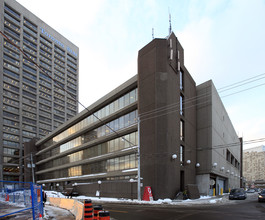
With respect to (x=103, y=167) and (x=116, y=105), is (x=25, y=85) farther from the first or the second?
(x=116, y=105)

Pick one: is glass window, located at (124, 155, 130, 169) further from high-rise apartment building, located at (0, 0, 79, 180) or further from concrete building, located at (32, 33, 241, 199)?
high-rise apartment building, located at (0, 0, 79, 180)

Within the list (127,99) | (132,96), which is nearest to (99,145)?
(127,99)

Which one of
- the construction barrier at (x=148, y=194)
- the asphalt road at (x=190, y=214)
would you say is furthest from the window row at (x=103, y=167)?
the asphalt road at (x=190, y=214)

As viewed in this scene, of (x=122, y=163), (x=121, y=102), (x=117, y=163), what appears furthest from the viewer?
(x=121, y=102)

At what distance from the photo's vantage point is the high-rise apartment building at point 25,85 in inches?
3797

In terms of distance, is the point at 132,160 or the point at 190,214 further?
the point at 132,160

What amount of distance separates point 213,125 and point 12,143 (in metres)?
82.4

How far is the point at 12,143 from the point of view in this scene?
97312 millimetres

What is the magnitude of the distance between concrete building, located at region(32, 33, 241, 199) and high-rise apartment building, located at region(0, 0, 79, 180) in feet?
158

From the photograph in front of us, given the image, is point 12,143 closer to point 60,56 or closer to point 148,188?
point 60,56

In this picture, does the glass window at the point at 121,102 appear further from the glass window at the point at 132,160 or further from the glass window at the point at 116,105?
the glass window at the point at 132,160

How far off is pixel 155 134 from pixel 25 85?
292ft

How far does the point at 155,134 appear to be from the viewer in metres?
31.0

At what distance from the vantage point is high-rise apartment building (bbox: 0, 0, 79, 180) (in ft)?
316
